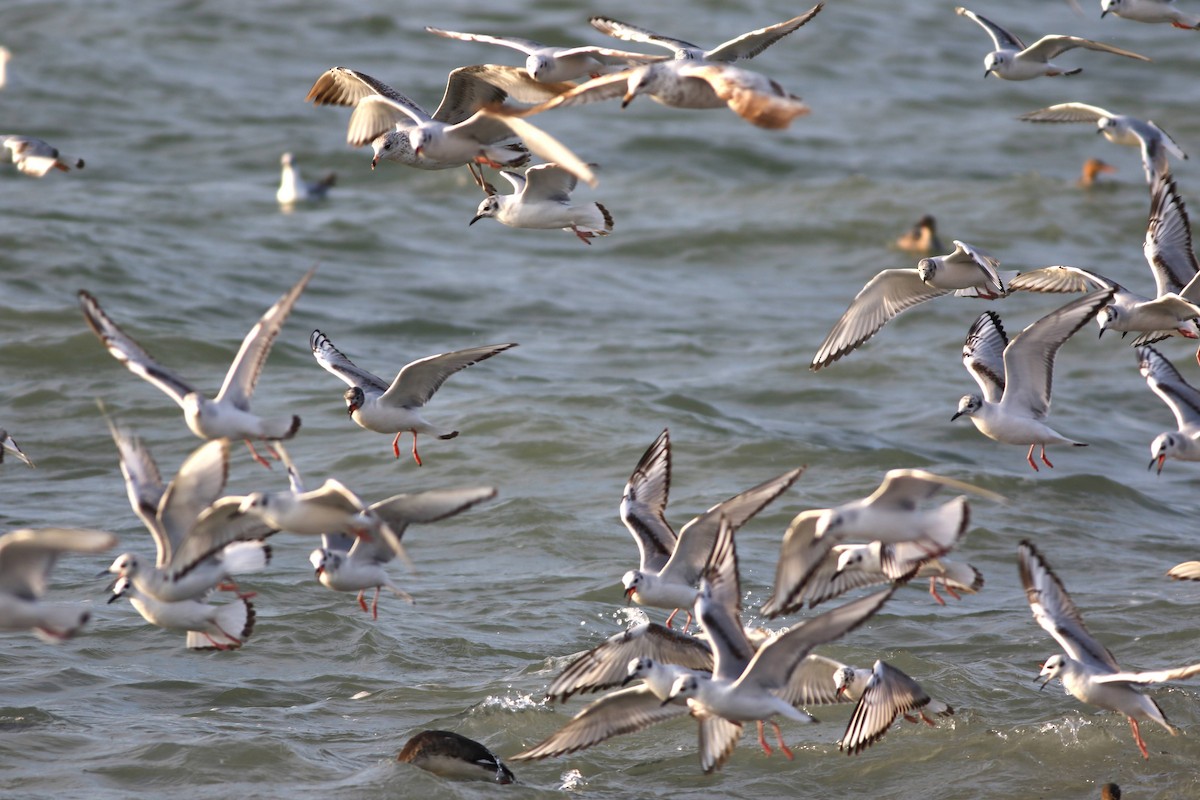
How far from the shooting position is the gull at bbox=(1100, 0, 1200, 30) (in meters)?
12.0

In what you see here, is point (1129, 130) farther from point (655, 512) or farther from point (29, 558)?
point (29, 558)

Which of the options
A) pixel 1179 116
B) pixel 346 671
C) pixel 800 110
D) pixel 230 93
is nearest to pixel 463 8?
pixel 230 93

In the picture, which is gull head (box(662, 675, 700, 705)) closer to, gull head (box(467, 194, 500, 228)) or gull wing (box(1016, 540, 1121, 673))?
gull wing (box(1016, 540, 1121, 673))

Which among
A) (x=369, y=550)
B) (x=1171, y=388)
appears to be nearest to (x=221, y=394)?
(x=369, y=550)

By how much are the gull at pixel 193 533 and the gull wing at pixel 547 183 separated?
116 inches

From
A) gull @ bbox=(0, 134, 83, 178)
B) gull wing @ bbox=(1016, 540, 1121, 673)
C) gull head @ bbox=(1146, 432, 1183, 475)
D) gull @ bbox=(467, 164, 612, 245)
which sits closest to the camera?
gull wing @ bbox=(1016, 540, 1121, 673)

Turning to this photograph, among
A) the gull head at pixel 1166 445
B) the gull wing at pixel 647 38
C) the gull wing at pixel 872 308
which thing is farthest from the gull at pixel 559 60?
the gull head at pixel 1166 445

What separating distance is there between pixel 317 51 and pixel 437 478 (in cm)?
2019

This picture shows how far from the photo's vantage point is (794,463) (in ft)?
52.6

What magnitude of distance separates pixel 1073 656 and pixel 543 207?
13.5 ft

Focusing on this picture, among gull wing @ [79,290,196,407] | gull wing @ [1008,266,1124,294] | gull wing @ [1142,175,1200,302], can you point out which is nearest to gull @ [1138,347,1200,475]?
gull wing @ [1142,175,1200,302]

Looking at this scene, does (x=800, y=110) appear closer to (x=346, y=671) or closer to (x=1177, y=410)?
(x=1177, y=410)

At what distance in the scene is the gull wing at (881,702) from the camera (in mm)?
9023

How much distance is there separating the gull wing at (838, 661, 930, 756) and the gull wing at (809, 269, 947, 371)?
2.53 meters
